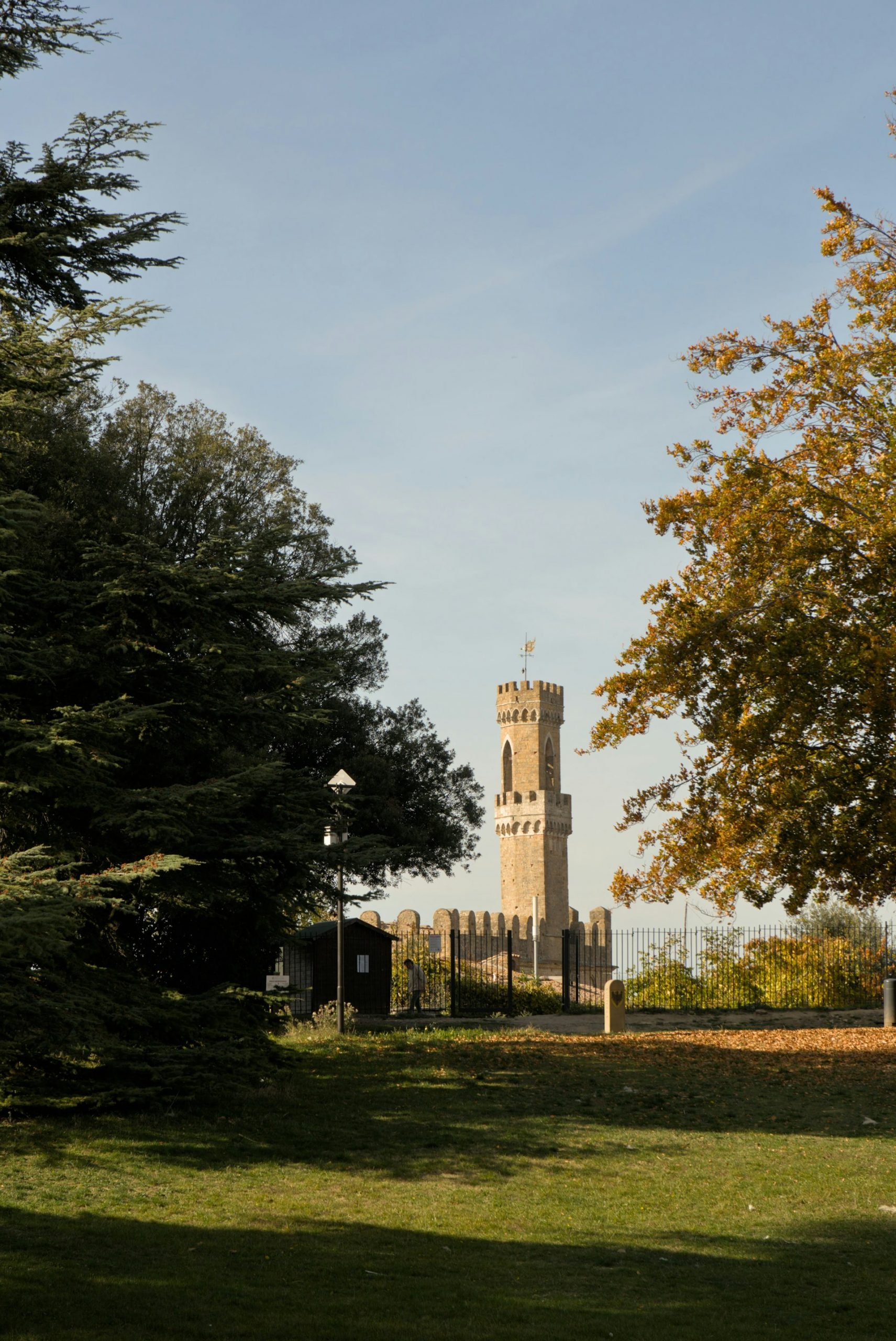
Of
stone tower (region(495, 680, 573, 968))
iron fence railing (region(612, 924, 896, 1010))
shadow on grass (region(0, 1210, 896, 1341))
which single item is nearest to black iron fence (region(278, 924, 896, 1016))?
iron fence railing (region(612, 924, 896, 1010))

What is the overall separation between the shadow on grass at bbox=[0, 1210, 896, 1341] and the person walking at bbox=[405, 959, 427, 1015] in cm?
1808

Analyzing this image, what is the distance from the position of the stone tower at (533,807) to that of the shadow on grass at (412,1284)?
67.8 meters

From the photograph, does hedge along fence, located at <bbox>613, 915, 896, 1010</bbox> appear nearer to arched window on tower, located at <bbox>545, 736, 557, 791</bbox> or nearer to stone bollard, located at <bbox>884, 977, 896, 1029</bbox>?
→ stone bollard, located at <bbox>884, 977, 896, 1029</bbox>

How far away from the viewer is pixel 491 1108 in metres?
13.3

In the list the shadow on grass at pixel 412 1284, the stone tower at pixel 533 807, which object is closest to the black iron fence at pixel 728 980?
the shadow on grass at pixel 412 1284

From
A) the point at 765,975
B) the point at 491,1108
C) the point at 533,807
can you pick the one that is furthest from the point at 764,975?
the point at 533,807

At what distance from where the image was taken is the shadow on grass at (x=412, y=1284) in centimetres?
664

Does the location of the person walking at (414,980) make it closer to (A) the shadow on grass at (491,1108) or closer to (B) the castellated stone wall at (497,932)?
(B) the castellated stone wall at (497,932)

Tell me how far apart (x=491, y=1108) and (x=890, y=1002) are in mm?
11569

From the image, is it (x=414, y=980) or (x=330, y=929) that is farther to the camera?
(x=414, y=980)

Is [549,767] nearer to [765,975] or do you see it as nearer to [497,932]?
[497,932]

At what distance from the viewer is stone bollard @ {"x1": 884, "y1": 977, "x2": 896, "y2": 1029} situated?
21906 millimetres

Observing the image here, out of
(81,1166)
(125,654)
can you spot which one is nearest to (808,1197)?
(81,1166)

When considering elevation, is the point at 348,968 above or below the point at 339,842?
below
